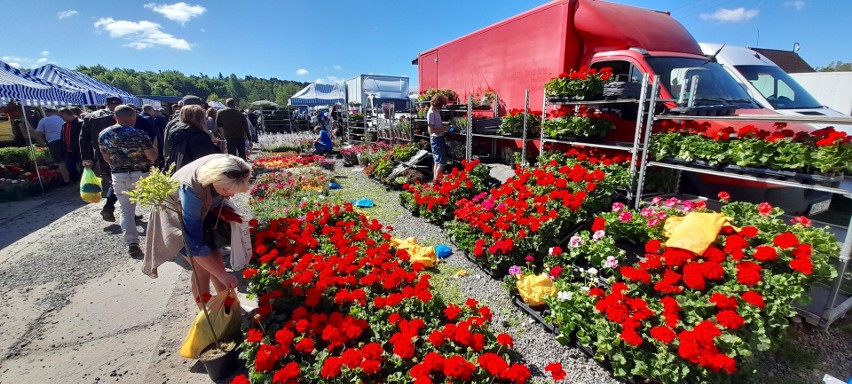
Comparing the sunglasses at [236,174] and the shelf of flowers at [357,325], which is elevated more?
the sunglasses at [236,174]

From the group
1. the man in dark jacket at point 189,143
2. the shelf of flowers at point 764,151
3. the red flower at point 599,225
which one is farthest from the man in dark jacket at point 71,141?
the shelf of flowers at point 764,151

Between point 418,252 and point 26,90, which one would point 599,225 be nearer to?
point 418,252

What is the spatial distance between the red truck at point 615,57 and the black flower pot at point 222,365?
5680 millimetres

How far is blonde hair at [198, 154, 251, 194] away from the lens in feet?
8.15

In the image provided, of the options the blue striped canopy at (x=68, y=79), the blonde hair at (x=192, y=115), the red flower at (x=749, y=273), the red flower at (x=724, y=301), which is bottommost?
the red flower at (x=724, y=301)

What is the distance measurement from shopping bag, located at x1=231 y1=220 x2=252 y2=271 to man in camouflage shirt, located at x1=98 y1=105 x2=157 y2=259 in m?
2.50

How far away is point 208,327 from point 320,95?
28.9 metres

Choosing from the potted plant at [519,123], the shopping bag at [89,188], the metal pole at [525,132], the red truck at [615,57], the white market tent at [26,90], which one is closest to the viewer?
the red truck at [615,57]

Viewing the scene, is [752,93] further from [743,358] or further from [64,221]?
[64,221]

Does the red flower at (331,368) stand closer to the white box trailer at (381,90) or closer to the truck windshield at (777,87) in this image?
the truck windshield at (777,87)

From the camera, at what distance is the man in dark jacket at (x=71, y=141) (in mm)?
7969

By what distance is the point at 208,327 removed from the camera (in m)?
2.76

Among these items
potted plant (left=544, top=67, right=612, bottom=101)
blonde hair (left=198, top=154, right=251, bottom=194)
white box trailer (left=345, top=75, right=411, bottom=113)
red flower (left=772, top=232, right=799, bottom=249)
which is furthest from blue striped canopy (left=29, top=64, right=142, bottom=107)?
red flower (left=772, top=232, right=799, bottom=249)

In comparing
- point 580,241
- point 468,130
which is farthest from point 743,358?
point 468,130
